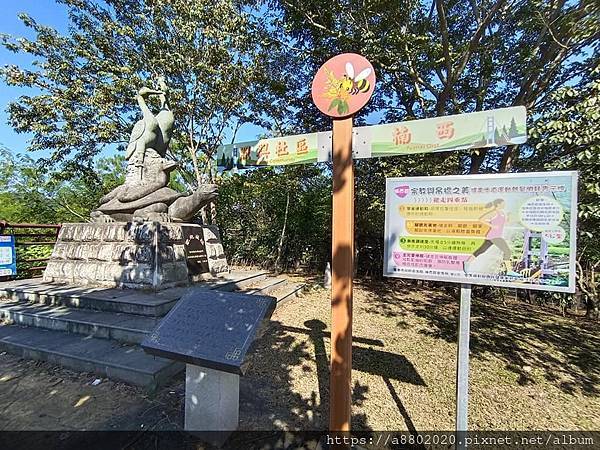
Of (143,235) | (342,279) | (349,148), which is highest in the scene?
(349,148)

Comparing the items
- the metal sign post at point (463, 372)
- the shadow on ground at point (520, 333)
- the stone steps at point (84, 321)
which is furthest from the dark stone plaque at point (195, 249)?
the metal sign post at point (463, 372)

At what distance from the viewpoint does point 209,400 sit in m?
2.16

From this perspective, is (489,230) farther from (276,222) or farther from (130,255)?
(276,222)

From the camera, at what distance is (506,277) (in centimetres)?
168

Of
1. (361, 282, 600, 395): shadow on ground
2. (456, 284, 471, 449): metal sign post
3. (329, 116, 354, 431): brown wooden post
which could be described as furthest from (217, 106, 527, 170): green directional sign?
(361, 282, 600, 395): shadow on ground

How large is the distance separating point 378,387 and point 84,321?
373 cm

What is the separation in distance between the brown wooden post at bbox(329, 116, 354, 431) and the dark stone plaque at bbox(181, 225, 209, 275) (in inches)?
167

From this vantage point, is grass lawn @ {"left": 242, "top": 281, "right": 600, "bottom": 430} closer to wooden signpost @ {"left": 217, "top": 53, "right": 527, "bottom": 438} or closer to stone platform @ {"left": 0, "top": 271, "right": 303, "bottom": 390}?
wooden signpost @ {"left": 217, "top": 53, "right": 527, "bottom": 438}

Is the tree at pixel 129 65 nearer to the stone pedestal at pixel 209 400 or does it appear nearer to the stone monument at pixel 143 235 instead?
the stone monument at pixel 143 235

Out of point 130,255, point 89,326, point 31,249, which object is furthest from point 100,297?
point 31,249

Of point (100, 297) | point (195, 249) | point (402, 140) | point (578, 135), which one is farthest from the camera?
point (195, 249)

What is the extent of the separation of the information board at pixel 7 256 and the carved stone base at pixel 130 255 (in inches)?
47.7

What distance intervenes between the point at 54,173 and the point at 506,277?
45.8 ft

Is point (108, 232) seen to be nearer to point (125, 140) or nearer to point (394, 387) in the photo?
point (394, 387)
